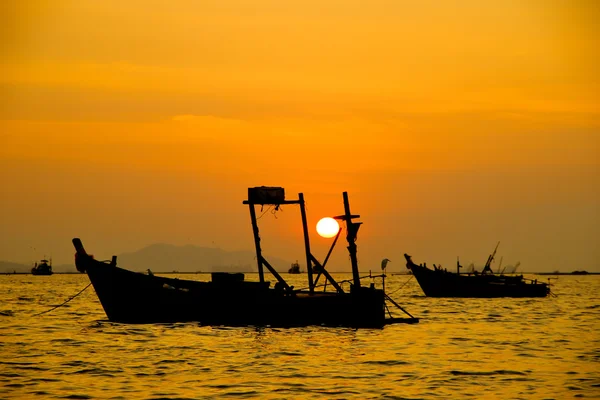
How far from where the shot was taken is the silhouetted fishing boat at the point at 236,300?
124 ft

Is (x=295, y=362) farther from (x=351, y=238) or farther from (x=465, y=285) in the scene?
(x=465, y=285)

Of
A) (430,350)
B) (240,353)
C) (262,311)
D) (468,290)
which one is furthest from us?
(468,290)

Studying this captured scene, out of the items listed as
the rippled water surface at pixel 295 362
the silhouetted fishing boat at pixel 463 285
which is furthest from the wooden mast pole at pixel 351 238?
the silhouetted fishing boat at pixel 463 285

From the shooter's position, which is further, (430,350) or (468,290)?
(468,290)

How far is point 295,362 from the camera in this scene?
93.1 ft

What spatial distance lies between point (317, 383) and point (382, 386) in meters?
1.88

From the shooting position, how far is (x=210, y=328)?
3925 cm

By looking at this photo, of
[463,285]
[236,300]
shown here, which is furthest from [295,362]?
[463,285]

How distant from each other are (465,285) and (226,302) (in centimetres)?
4334

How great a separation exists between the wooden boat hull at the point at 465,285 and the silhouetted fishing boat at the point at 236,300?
37.3 meters

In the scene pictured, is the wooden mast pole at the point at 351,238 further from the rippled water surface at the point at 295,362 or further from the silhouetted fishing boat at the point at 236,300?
the rippled water surface at the point at 295,362

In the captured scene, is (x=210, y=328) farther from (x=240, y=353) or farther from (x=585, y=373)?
(x=585, y=373)

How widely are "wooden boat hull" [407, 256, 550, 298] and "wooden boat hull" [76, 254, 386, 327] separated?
123 ft

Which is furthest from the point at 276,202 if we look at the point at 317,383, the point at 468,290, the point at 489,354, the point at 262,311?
the point at 468,290
